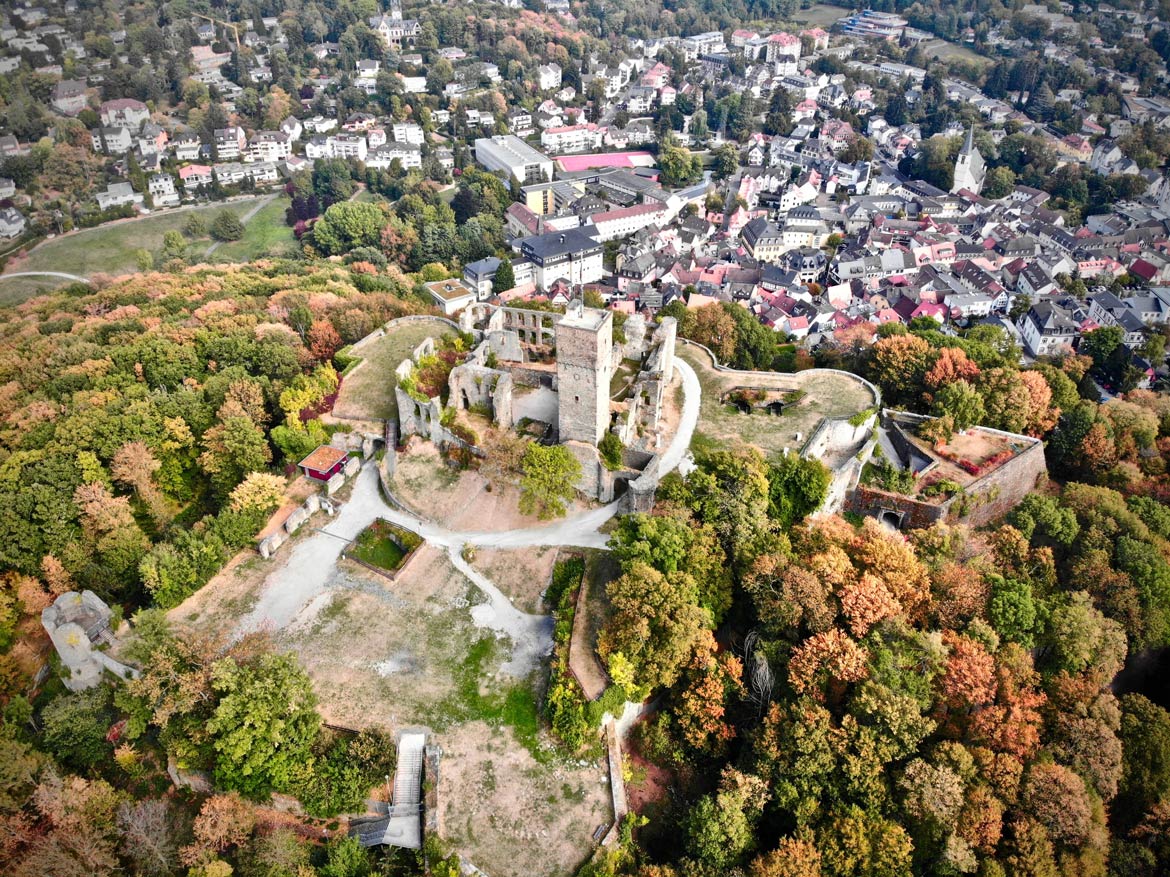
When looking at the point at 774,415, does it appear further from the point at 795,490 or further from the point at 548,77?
the point at 548,77

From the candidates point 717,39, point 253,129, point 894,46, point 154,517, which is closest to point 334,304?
point 154,517

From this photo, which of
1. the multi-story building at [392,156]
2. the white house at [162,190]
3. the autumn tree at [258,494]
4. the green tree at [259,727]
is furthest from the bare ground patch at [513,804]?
the multi-story building at [392,156]

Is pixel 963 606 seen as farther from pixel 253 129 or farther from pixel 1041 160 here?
pixel 253 129

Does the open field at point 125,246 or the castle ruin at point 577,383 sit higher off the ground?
the castle ruin at point 577,383

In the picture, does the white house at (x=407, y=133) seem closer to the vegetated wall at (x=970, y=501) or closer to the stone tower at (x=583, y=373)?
the stone tower at (x=583, y=373)

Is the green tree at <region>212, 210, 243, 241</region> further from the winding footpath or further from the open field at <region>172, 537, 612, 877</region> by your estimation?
the open field at <region>172, 537, 612, 877</region>

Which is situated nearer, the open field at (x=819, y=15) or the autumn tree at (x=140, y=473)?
the autumn tree at (x=140, y=473)

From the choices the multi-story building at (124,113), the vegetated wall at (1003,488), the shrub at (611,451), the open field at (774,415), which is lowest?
the multi-story building at (124,113)
